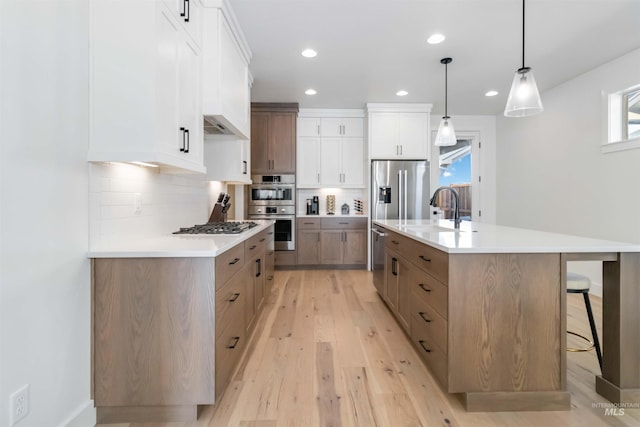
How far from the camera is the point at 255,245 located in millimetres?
2701

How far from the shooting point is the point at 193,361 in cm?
155

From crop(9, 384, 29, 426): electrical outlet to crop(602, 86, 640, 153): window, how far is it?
16.4ft

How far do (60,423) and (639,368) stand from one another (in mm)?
2786

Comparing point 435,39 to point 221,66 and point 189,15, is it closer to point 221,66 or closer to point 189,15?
point 221,66

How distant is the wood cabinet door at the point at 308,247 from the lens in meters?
5.08

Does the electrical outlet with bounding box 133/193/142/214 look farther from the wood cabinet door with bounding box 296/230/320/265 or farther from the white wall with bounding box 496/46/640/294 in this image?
the white wall with bounding box 496/46/640/294

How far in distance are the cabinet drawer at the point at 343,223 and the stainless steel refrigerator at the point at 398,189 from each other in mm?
251

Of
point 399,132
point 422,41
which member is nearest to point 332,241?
point 399,132

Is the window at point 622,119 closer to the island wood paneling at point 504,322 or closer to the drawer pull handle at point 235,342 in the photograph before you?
the island wood paneling at point 504,322

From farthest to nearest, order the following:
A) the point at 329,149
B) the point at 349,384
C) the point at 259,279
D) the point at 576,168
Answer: the point at 329,149, the point at 576,168, the point at 259,279, the point at 349,384

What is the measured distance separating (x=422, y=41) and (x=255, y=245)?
2477mm

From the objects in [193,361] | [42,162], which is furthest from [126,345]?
[42,162]

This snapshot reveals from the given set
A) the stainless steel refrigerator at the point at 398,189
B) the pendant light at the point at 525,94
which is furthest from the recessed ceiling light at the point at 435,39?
the stainless steel refrigerator at the point at 398,189

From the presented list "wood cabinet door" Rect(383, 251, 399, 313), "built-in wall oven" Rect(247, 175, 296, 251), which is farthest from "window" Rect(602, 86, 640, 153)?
"built-in wall oven" Rect(247, 175, 296, 251)
